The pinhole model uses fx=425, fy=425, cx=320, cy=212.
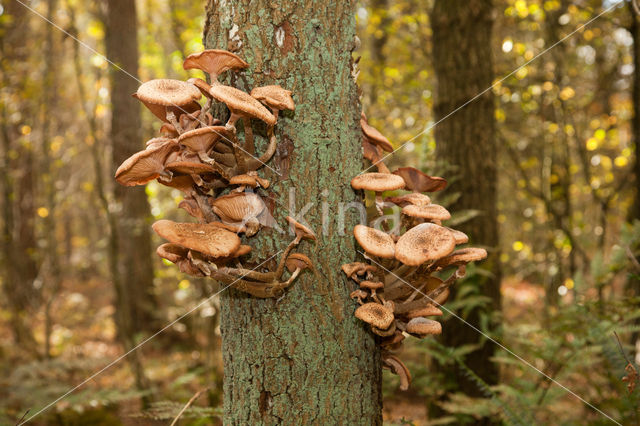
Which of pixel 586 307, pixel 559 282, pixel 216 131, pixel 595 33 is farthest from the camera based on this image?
pixel 595 33

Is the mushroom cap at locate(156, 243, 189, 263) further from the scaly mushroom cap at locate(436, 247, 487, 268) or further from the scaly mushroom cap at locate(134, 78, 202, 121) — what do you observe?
the scaly mushroom cap at locate(436, 247, 487, 268)

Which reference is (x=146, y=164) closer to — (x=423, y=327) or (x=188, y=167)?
(x=188, y=167)

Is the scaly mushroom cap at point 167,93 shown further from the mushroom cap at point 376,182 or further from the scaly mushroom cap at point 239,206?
the mushroom cap at point 376,182

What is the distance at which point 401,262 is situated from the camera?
93.4 inches

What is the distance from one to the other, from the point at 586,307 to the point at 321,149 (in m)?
3.31

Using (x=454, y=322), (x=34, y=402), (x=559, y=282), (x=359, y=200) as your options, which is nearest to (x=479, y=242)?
(x=454, y=322)

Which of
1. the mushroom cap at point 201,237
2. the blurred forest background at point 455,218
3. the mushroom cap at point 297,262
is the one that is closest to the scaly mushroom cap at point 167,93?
the mushroom cap at point 201,237

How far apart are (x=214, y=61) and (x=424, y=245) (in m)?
1.37

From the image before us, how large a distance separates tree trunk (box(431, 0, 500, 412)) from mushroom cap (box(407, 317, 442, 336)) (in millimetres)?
3159

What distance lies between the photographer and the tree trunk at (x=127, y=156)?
901 centimetres

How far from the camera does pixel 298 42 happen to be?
7.20ft

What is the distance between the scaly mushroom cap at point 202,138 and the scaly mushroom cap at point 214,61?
38 centimetres

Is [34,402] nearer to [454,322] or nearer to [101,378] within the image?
[101,378]

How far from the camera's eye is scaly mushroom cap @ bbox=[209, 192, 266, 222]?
209 centimetres
